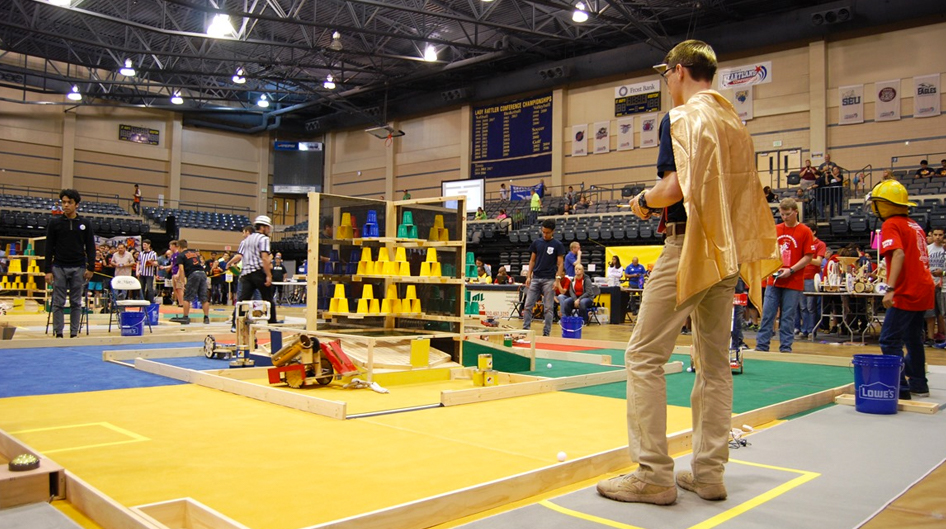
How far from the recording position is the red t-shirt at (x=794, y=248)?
25.5 ft

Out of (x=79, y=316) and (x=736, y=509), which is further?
(x=79, y=316)

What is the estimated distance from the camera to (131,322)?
1005 cm

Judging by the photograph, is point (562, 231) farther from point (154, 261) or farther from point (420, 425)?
point (420, 425)

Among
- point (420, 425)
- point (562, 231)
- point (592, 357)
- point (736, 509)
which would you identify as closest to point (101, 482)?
point (420, 425)

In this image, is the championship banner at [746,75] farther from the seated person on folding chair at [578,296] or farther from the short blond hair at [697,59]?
the short blond hair at [697,59]

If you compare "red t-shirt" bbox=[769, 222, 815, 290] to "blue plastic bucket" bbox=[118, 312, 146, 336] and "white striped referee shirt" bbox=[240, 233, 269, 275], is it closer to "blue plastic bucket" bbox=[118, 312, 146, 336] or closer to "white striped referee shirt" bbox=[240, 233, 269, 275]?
"white striped referee shirt" bbox=[240, 233, 269, 275]

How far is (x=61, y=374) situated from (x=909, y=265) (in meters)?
7.01

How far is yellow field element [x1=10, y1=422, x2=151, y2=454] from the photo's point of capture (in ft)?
11.3

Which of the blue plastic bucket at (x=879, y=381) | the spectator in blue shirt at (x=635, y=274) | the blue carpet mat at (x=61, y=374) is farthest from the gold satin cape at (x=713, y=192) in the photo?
the spectator in blue shirt at (x=635, y=274)

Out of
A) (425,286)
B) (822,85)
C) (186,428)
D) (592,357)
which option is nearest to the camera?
(186,428)

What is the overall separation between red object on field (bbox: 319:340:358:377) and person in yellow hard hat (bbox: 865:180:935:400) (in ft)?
13.5

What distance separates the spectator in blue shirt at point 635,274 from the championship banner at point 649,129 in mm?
7754

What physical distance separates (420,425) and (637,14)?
19.8 meters

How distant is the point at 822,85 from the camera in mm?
19922
